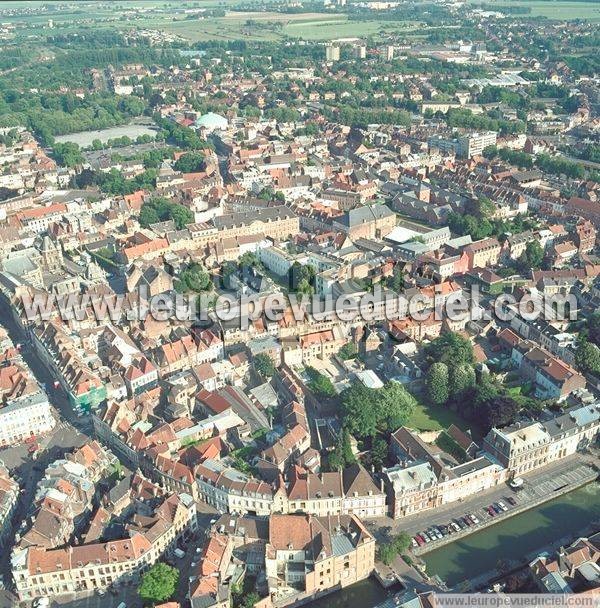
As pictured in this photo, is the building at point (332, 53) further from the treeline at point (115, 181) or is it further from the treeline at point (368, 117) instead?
the treeline at point (115, 181)

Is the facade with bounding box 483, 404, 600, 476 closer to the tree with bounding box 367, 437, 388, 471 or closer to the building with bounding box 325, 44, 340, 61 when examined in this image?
the tree with bounding box 367, 437, 388, 471

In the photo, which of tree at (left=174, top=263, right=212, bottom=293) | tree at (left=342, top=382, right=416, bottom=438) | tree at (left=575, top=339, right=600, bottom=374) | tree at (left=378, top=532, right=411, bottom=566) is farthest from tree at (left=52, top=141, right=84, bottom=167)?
tree at (left=378, top=532, right=411, bottom=566)

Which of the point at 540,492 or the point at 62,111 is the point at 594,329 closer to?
the point at 540,492

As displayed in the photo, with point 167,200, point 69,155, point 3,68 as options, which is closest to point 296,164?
point 167,200

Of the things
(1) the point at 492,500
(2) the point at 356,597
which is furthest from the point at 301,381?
(2) the point at 356,597

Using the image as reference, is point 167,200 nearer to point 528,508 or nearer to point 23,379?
point 23,379

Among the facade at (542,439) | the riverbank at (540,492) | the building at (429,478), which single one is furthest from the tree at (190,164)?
the riverbank at (540,492)
